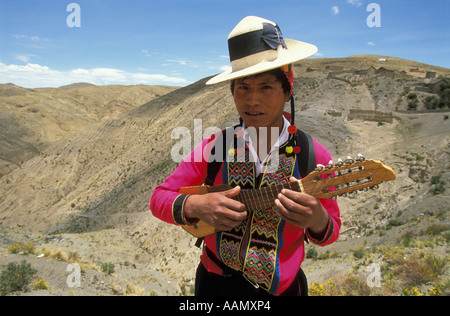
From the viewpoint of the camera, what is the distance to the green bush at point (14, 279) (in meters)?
6.03

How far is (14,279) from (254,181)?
689 centimetres

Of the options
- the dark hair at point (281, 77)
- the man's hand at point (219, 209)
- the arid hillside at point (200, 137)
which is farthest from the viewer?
the arid hillside at point (200, 137)

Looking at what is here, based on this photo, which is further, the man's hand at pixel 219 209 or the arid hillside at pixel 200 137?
the arid hillside at pixel 200 137

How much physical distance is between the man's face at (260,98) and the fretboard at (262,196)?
0.48m

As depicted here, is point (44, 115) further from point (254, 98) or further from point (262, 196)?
point (262, 196)

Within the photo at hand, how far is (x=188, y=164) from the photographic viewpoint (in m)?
2.18

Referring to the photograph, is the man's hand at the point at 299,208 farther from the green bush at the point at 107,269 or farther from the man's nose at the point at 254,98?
the green bush at the point at 107,269

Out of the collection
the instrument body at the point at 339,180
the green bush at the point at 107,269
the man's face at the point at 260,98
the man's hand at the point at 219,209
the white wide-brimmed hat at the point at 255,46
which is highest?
the white wide-brimmed hat at the point at 255,46

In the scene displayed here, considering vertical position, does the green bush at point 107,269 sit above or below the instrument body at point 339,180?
below

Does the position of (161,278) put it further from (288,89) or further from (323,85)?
(323,85)

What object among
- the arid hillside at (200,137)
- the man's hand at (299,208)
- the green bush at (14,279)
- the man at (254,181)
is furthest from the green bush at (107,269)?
the man's hand at (299,208)

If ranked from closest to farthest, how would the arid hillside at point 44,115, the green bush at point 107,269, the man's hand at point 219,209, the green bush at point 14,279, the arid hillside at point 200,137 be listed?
the man's hand at point 219,209 < the green bush at point 14,279 < the green bush at point 107,269 < the arid hillside at point 200,137 < the arid hillside at point 44,115

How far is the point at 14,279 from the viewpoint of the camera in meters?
6.32

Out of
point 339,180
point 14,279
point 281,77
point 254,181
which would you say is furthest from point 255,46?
point 14,279
